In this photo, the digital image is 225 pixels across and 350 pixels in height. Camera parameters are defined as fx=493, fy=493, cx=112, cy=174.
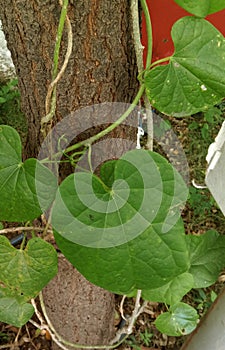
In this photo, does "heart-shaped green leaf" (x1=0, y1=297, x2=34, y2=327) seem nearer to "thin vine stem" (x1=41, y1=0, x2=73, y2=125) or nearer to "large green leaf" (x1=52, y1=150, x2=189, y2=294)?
"large green leaf" (x1=52, y1=150, x2=189, y2=294)

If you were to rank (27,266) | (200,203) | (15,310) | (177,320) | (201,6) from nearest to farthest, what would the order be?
(201,6) < (27,266) < (15,310) < (177,320) < (200,203)

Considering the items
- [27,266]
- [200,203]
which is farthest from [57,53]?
[200,203]

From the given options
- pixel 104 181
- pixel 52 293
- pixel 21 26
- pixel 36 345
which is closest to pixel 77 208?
pixel 104 181

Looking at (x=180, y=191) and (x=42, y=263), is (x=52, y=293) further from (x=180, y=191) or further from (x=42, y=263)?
(x=180, y=191)

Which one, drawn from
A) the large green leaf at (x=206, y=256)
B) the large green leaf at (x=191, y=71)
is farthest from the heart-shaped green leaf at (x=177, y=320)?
the large green leaf at (x=191, y=71)

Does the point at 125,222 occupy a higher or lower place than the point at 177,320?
higher

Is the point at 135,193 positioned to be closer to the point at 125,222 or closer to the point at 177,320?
the point at 125,222

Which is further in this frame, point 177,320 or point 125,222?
point 177,320
